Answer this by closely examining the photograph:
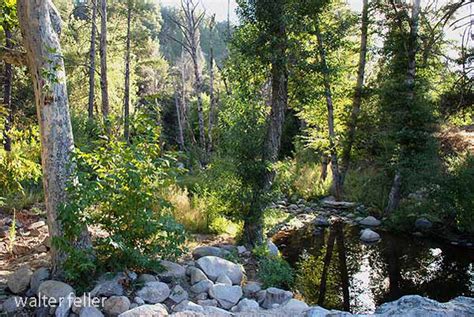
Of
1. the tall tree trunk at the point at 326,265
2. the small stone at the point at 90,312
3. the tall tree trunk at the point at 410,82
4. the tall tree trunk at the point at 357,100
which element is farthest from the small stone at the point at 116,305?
the tall tree trunk at the point at 357,100

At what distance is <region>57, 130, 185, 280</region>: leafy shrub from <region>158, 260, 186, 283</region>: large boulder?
0.90ft

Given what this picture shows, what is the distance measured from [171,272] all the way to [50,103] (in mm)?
2479

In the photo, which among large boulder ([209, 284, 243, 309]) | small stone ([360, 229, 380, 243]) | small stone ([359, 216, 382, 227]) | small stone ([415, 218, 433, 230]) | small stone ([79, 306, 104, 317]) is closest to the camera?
small stone ([79, 306, 104, 317])

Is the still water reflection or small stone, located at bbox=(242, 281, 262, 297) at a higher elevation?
small stone, located at bbox=(242, 281, 262, 297)

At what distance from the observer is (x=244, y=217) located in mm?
6559

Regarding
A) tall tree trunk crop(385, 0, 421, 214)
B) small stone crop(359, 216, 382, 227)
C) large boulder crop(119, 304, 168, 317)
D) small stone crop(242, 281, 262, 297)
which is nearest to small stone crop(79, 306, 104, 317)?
large boulder crop(119, 304, 168, 317)

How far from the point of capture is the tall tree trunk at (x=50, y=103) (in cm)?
401

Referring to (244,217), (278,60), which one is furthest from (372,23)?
(244,217)

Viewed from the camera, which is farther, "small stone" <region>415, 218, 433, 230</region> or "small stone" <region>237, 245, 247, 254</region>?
"small stone" <region>415, 218, 433, 230</region>

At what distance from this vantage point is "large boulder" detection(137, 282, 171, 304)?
4129mm

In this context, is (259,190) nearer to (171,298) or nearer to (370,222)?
(171,298)

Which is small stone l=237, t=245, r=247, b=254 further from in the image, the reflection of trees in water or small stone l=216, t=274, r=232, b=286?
small stone l=216, t=274, r=232, b=286

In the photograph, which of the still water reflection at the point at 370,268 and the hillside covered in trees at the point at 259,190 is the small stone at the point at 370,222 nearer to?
the hillside covered in trees at the point at 259,190

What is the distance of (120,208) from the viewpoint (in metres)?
4.11
